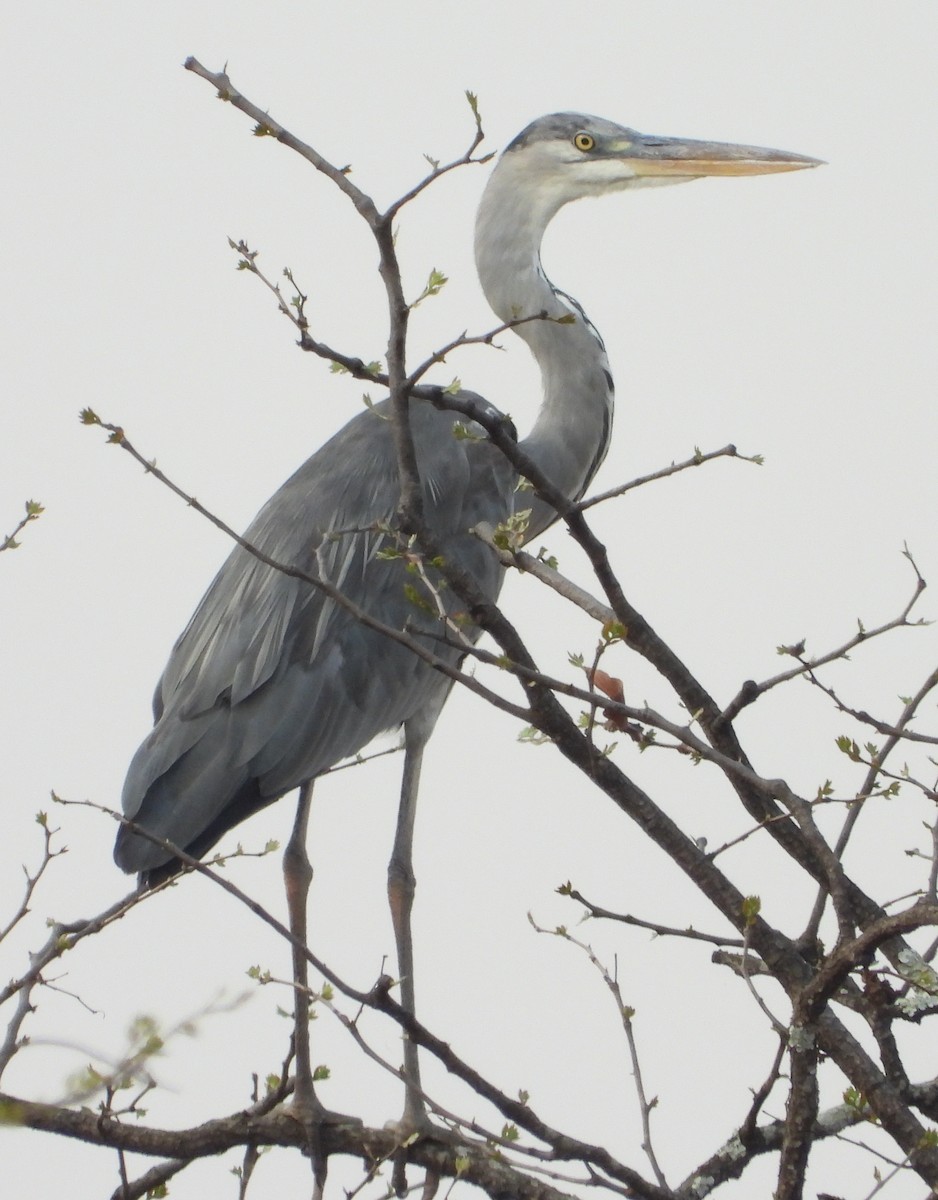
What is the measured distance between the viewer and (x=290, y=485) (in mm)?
4578

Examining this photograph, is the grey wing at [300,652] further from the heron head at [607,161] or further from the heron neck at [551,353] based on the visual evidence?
the heron head at [607,161]

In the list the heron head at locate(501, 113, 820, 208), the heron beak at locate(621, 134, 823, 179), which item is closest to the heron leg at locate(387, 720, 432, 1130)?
the heron head at locate(501, 113, 820, 208)

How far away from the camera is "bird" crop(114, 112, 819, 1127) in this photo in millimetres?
3885

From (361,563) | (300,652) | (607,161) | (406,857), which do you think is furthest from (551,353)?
(406,857)

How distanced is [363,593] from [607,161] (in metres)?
1.86

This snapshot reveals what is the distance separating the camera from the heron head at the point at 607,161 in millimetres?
5324

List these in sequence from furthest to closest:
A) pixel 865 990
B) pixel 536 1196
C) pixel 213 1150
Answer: pixel 213 1150, pixel 536 1196, pixel 865 990

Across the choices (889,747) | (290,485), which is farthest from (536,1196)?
(290,485)

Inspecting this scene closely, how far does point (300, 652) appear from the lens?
4.21 metres

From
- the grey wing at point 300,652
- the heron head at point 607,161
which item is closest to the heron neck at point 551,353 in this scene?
the heron head at point 607,161

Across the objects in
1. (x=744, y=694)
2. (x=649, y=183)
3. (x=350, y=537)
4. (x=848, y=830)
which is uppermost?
(x=649, y=183)

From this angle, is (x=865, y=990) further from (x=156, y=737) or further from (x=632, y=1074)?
(x=156, y=737)

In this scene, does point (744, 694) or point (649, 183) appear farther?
point (649, 183)

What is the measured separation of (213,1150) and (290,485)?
2.05 meters
